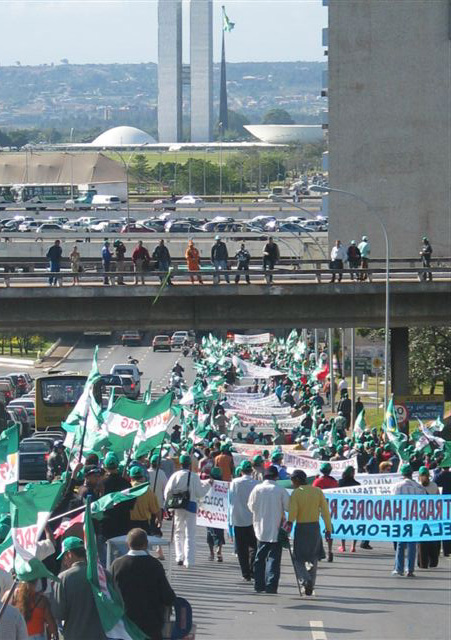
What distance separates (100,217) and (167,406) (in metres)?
134

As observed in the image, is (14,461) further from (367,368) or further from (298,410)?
(367,368)

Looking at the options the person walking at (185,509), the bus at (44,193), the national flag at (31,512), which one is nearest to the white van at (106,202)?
the bus at (44,193)

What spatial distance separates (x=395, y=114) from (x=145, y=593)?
69.2m

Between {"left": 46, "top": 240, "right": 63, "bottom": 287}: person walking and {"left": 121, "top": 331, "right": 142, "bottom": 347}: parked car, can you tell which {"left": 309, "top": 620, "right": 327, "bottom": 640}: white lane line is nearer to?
{"left": 46, "top": 240, "right": 63, "bottom": 287}: person walking

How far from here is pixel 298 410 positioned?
148 feet

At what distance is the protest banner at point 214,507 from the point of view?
65.0 feet

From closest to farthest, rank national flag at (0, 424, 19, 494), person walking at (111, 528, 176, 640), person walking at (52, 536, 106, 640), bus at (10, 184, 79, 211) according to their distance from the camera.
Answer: person walking at (52, 536, 106, 640) < person walking at (111, 528, 176, 640) < national flag at (0, 424, 19, 494) < bus at (10, 184, 79, 211)

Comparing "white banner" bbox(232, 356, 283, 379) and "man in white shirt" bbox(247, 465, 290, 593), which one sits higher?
"man in white shirt" bbox(247, 465, 290, 593)

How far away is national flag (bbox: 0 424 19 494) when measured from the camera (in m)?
15.0

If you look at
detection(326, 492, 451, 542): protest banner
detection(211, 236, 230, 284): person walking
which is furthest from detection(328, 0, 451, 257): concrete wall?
detection(326, 492, 451, 542): protest banner

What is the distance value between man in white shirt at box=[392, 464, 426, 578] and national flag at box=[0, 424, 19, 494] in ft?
16.5

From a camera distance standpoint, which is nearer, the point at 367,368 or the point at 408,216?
the point at 367,368

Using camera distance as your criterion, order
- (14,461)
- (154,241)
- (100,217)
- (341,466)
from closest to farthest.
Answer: (14,461) → (341,466) → (154,241) → (100,217)

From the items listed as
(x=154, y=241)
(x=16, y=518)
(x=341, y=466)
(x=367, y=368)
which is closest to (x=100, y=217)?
(x=154, y=241)
